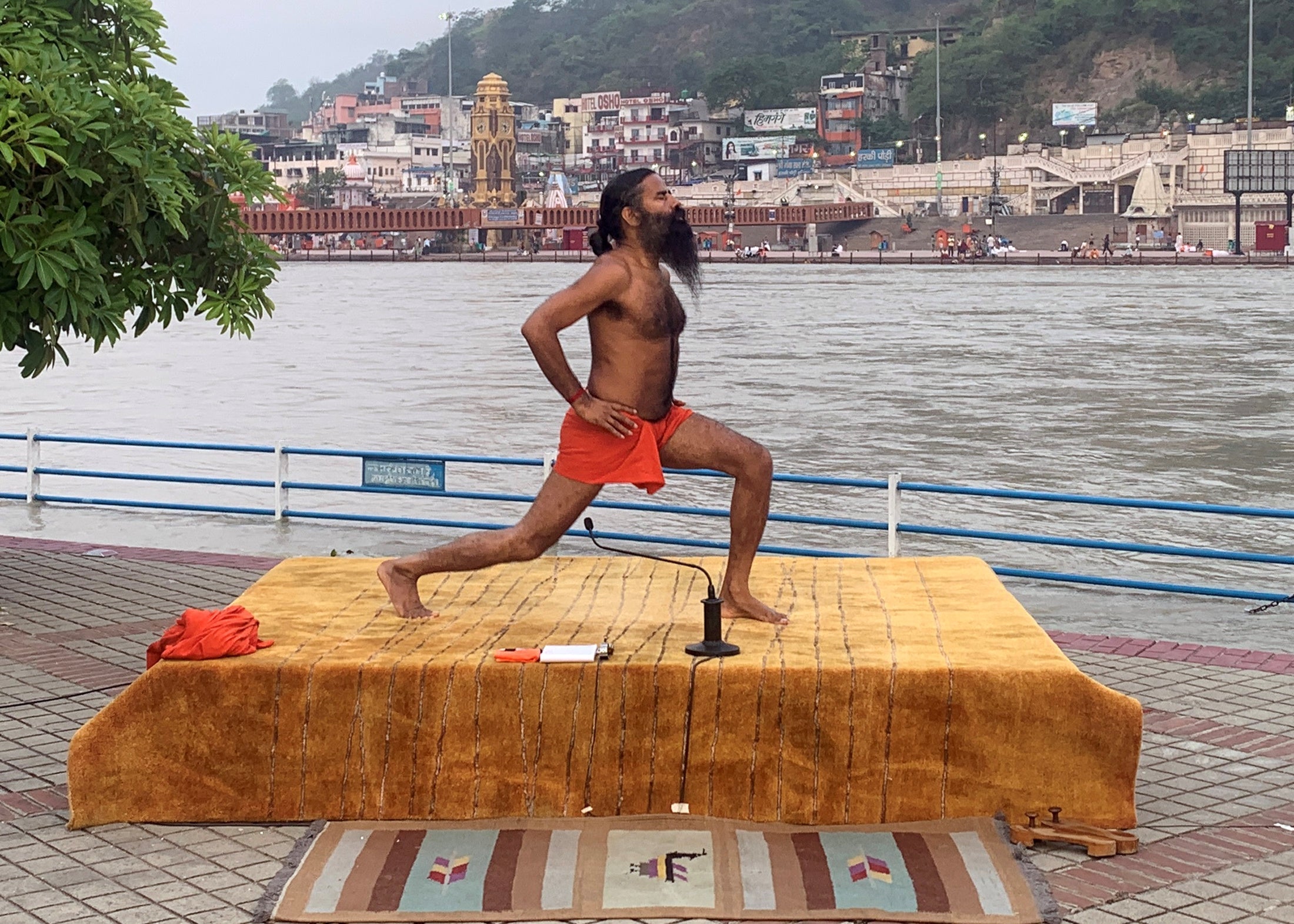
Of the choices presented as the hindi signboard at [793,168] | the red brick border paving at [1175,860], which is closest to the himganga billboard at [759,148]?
the hindi signboard at [793,168]

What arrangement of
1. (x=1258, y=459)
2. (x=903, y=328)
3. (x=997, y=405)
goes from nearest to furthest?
(x=1258, y=459), (x=997, y=405), (x=903, y=328)

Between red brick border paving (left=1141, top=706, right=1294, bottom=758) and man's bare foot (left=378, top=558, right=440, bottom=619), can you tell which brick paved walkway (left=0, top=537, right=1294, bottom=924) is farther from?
man's bare foot (left=378, top=558, right=440, bottom=619)

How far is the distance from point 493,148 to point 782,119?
2817 centimetres

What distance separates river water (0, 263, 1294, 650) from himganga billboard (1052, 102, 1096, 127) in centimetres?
7162

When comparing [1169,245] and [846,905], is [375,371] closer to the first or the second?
[846,905]

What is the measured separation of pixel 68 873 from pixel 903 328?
4792 centimetres

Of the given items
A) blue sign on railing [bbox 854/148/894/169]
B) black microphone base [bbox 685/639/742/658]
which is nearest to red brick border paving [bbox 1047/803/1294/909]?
black microphone base [bbox 685/639/742/658]

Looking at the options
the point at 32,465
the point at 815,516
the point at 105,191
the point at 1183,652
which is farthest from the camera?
the point at 32,465

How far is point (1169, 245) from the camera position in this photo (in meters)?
111

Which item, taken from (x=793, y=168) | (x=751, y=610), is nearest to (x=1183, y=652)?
(x=751, y=610)

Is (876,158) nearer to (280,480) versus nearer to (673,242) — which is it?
(280,480)

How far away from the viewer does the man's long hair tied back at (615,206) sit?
6.52 m

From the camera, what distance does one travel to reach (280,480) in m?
13.6

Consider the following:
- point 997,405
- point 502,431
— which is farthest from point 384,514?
point 997,405
